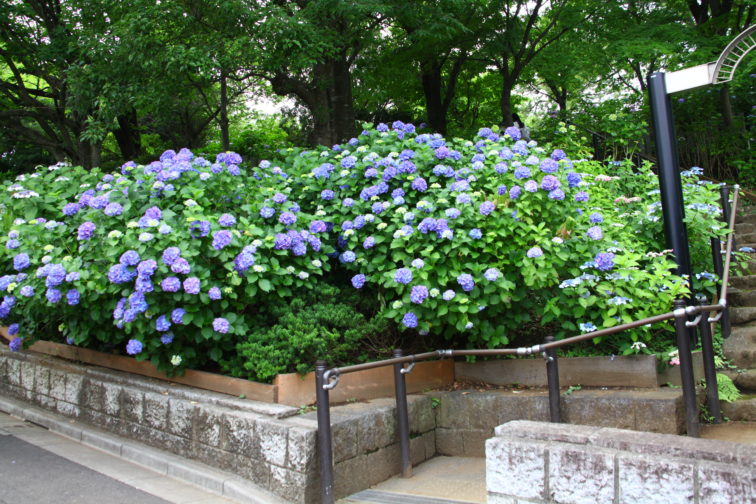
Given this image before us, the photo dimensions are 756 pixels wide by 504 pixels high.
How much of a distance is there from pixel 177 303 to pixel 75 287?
2.66 feet

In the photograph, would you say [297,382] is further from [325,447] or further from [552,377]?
[552,377]

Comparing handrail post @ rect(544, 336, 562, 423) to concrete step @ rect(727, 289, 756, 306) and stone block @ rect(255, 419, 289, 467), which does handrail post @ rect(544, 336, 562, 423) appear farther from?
concrete step @ rect(727, 289, 756, 306)

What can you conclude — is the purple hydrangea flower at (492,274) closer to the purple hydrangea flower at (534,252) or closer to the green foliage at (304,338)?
the purple hydrangea flower at (534,252)

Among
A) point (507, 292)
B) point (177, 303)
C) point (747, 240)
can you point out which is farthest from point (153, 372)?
point (747, 240)

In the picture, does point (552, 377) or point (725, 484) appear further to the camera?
point (552, 377)

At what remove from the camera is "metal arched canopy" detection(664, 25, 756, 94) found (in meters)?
4.79

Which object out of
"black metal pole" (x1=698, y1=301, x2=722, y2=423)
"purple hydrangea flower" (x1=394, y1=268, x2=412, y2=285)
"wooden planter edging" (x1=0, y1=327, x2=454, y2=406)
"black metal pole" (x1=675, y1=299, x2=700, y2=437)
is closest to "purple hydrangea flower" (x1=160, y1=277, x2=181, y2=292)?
"wooden planter edging" (x1=0, y1=327, x2=454, y2=406)

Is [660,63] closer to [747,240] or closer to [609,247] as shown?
[747,240]

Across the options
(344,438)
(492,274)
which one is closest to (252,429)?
(344,438)

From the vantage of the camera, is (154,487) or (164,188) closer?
(154,487)

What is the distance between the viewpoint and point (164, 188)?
4895 mm

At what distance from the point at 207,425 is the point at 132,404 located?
36.1 inches

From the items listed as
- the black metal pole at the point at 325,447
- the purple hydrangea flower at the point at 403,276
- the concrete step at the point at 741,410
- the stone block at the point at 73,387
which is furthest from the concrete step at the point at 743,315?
the stone block at the point at 73,387

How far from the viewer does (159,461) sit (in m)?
4.41
